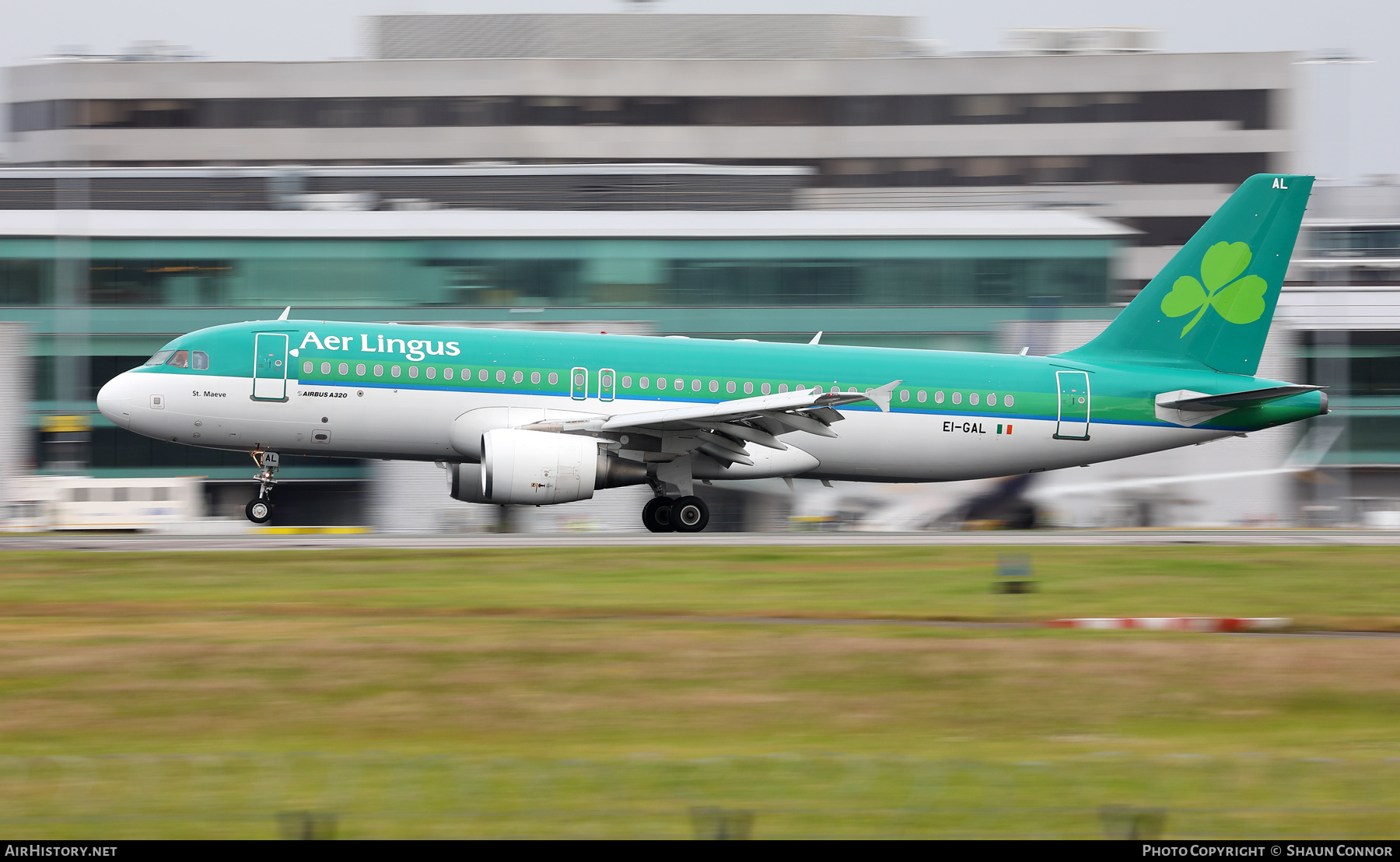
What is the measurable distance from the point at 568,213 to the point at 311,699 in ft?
109

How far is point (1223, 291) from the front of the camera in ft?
108

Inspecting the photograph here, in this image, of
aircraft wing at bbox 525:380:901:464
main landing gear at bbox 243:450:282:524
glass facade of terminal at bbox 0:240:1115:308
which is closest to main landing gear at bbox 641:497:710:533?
aircraft wing at bbox 525:380:901:464

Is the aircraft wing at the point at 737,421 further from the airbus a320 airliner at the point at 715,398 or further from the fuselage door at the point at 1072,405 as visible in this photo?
the fuselage door at the point at 1072,405

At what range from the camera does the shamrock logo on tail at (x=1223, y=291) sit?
108ft

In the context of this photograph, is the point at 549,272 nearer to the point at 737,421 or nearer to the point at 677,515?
the point at 677,515

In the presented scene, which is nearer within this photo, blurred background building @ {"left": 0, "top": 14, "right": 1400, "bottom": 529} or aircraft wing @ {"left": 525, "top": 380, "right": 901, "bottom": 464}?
aircraft wing @ {"left": 525, "top": 380, "right": 901, "bottom": 464}

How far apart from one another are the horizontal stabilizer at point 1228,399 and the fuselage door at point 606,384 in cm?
1178

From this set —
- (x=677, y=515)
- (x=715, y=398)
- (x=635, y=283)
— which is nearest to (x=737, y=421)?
(x=715, y=398)

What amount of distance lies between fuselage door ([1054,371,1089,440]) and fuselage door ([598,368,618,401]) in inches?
376

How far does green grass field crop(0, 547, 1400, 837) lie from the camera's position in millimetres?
9258

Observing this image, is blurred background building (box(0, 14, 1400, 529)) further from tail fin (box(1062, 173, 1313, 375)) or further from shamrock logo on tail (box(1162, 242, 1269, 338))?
shamrock logo on tail (box(1162, 242, 1269, 338))

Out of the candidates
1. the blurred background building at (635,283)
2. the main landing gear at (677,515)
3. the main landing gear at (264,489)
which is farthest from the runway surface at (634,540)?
the blurred background building at (635,283)

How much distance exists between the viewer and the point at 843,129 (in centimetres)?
7844

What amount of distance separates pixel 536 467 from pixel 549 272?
16816 millimetres
